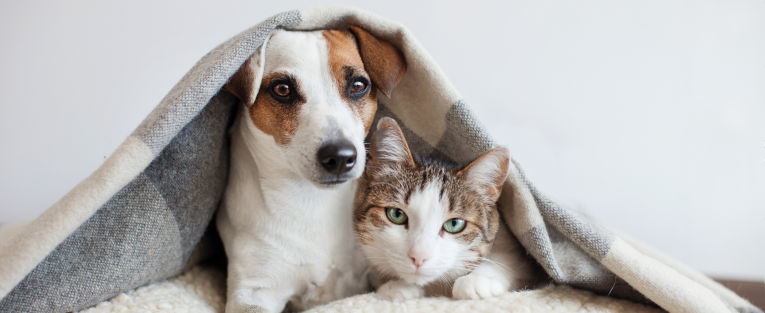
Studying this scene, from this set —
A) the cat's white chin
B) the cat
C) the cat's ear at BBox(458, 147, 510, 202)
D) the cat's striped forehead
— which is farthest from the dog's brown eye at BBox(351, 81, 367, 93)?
the cat's white chin

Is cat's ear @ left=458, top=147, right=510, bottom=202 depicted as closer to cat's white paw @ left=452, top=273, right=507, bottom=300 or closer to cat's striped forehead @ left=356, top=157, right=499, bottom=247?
cat's striped forehead @ left=356, top=157, right=499, bottom=247

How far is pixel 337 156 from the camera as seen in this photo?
905 millimetres

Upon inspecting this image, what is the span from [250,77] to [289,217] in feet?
1.23

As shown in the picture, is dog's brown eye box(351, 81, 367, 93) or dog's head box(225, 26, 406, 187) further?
dog's brown eye box(351, 81, 367, 93)

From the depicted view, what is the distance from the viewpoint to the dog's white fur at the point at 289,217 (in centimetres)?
102

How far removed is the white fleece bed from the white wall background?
775 mm

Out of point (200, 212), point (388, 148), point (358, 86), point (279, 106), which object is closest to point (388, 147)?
point (388, 148)

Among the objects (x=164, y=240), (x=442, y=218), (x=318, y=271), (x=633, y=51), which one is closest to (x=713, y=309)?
(x=442, y=218)

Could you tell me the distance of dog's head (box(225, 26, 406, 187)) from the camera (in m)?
0.94

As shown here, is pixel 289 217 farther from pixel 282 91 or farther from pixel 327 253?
pixel 282 91

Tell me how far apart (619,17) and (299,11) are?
127 centimetres

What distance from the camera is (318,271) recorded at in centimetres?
112

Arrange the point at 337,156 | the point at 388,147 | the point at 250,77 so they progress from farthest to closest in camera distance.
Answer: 1. the point at 388,147
2. the point at 250,77
3. the point at 337,156

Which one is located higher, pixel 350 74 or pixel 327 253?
pixel 350 74
